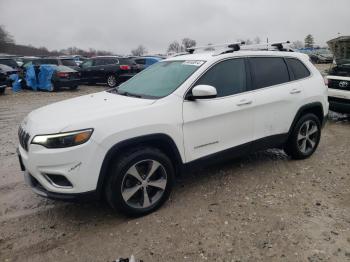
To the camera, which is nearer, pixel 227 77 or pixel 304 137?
pixel 227 77

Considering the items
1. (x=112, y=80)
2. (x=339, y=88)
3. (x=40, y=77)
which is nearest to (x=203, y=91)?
(x=339, y=88)

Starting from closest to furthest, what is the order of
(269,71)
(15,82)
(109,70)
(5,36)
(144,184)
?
(144,184) → (269,71) → (15,82) → (109,70) → (5,36)

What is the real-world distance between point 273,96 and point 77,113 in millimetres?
2600

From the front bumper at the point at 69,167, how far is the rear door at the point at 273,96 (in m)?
2.25

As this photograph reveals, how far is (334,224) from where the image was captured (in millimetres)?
3514

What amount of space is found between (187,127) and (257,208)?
119cm

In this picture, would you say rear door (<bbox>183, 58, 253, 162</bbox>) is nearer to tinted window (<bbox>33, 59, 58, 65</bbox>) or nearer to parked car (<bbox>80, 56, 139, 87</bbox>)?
parked car (<bbox>80, 56, 139, 87</bbox>)

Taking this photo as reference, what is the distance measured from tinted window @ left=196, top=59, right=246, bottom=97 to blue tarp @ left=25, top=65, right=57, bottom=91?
13.1 metres

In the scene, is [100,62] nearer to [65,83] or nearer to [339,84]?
[65,83]

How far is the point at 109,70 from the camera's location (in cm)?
1742

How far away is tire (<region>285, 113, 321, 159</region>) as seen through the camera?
5.17 metres

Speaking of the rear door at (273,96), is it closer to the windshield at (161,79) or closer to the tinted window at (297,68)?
the tinted window at (297,68)

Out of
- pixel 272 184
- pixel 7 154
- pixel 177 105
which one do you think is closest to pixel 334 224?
pixel 272 184

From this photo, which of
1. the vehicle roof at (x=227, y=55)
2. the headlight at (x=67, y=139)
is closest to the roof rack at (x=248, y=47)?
the vehicle roof at (x=227, y=55)
